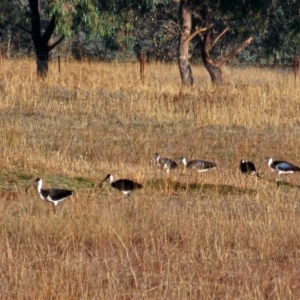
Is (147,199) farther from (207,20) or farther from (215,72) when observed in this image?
(207,20)

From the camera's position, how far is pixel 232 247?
9.13m

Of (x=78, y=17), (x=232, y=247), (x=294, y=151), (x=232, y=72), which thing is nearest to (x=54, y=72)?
(x=78, y=17)

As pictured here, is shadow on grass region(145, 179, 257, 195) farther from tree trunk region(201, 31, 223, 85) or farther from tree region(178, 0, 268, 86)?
tree trunk region(201, 31, 223, 85)

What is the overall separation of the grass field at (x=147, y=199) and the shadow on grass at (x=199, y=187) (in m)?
0.04

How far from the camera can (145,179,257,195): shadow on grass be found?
1266cm

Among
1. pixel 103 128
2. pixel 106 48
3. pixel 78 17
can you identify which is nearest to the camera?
pixel 103 128

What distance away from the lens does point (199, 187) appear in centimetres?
1301

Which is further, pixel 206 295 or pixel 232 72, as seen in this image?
pixel 232 72

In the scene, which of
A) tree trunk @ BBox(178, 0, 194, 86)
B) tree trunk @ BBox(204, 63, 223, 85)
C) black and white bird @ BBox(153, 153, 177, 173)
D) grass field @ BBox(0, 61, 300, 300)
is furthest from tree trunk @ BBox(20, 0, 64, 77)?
black and white bird @ BBox(153, 153, 177, 173)

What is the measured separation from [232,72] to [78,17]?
872cm

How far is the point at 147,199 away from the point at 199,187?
1.60 m

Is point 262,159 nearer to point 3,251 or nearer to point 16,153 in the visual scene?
point 16,153

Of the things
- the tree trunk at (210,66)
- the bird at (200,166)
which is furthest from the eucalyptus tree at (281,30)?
the bird at (200,166)

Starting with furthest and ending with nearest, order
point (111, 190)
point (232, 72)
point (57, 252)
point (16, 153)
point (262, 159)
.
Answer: point (232, 72)
point (262, 159)
point (16, 153)
point (111, 190)
point (57, 252)
